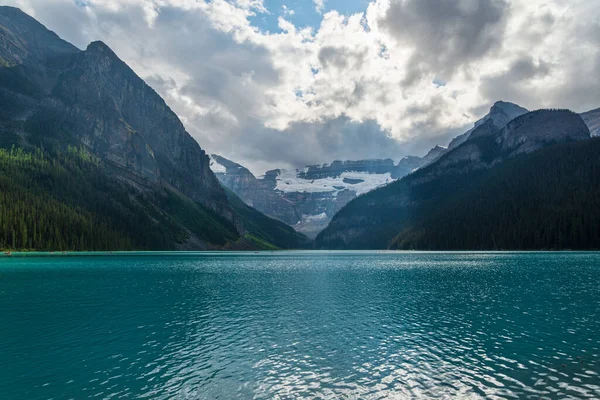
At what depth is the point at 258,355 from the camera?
2723 cm

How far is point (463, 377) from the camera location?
2241 cm

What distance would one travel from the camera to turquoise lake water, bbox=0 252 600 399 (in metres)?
20.9

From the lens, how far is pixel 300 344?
30.0 meters

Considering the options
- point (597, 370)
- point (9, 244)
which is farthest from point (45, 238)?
point (597, 370)

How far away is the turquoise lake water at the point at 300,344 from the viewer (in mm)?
20906

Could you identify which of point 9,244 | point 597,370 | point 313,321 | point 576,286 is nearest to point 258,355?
point 313,321

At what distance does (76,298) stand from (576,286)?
7567 cm

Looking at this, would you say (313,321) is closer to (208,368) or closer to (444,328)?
(444,328)

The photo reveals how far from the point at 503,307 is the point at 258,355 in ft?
106

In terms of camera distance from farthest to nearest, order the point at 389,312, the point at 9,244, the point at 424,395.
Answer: the point at 9,244
the point at 389,312
the point at 424,395

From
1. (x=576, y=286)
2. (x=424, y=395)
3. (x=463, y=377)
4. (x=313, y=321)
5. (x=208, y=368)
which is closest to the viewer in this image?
(x=424, y=395)

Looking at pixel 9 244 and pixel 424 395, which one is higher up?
pixel 9 244

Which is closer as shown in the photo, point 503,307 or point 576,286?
point 503,307

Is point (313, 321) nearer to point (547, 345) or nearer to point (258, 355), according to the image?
point (258, 355)
